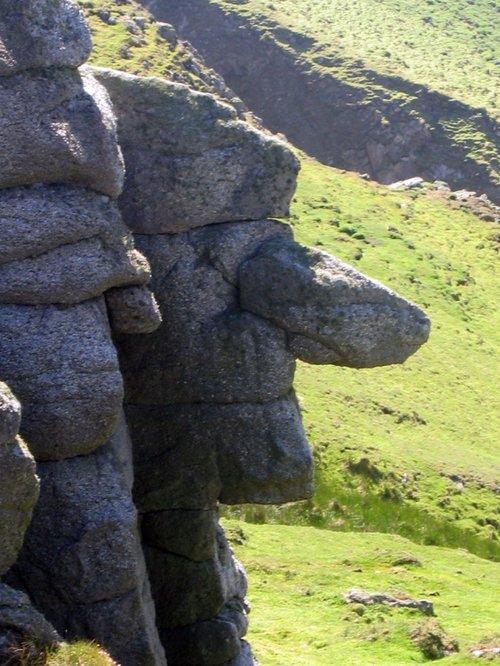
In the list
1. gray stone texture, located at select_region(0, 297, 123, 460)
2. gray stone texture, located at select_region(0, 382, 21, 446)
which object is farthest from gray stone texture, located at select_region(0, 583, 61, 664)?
gray stone texture, located at select_region(0, 297, 123, 460)

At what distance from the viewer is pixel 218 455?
788 inches

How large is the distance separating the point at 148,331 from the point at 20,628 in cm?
525

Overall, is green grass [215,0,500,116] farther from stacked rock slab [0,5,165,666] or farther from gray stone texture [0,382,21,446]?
gray stone texture [0,382,21,446]

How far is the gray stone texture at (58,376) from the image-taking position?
16.4 metres

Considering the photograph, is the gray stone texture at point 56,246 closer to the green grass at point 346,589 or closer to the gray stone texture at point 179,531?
the gray stone texture at point 179,531

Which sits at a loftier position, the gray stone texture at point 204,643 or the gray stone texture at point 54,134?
the gray stone texture at point 54,134

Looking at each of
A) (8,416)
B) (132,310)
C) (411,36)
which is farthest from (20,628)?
(411,36)

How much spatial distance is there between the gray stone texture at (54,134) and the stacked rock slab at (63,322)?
0.02 meters

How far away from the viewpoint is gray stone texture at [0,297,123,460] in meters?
16.4

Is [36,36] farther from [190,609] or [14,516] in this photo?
[190,609]

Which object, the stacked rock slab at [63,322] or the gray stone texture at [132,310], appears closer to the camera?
the stacked rock slab at [63,322]

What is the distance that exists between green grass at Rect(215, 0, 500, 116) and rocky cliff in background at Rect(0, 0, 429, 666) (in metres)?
119

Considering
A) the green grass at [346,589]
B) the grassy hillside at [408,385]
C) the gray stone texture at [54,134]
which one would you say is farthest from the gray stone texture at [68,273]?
the grassy hillside at [408,385]

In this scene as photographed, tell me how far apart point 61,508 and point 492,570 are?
22.4m
